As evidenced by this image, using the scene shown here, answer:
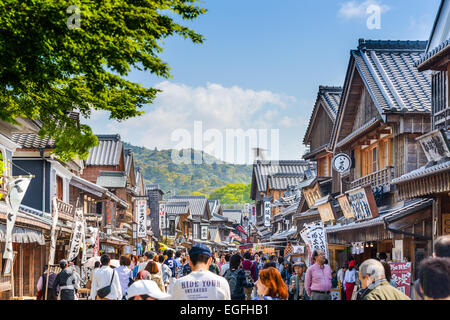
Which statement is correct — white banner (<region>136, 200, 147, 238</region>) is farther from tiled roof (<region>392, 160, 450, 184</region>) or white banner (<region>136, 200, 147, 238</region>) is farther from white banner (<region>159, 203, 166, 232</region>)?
tiled roof (<region>392, 160, 450, 184</region>)

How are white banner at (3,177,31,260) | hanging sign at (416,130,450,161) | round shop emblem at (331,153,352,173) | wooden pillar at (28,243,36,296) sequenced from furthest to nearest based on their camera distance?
round shop emblem at (331,153,352,173) → wooden pillar at (28,243,36,296) → white banner at (3,177,31,260) → hanging sign at (416,130,450,161)

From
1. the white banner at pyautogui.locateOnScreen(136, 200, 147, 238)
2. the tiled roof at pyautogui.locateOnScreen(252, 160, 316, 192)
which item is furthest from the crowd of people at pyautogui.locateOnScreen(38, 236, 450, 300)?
the tiled roof at pyautogui.locateOnScreen(252, 160, 316, 192)

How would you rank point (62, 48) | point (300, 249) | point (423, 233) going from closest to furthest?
point (62, 48), point (423, 233), point (300, 249)

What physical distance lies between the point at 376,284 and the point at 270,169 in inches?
2378

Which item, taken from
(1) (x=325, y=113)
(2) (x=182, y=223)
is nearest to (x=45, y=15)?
(1) (x=325, y=113)

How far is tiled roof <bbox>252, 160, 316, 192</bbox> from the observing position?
215ft

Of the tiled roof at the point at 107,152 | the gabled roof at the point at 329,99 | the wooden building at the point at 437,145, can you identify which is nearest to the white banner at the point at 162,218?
the tiled roof at the point at 107,152

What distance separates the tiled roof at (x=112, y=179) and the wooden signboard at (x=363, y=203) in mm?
25815

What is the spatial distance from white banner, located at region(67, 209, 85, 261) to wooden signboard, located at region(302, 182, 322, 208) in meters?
13.3

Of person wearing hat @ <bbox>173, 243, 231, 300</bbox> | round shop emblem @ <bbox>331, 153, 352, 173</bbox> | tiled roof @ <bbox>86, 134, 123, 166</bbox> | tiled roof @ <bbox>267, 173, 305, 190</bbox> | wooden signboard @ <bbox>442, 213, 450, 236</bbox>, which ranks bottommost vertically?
person wearing hat @ <bbox>173, 243, 231, 300</bbox>

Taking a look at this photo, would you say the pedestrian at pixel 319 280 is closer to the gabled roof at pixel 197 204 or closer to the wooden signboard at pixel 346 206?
the wooden signboard at pixel 346 206

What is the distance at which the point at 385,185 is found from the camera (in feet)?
68.4
